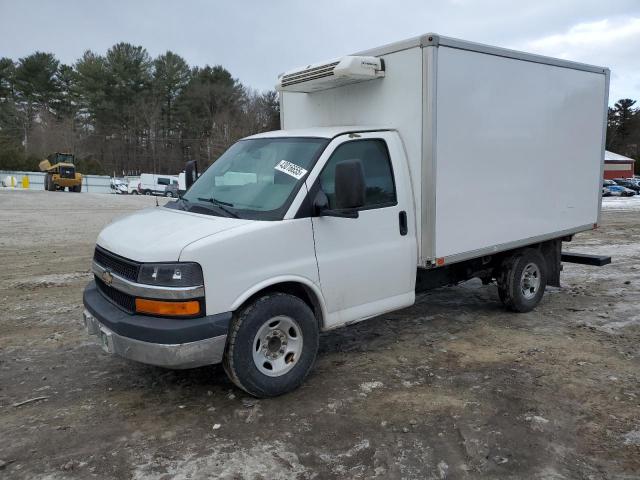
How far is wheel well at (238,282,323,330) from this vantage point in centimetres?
415

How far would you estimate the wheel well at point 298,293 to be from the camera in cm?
415

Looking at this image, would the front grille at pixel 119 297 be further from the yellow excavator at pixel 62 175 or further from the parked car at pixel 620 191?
the parked car at pixel 620 191

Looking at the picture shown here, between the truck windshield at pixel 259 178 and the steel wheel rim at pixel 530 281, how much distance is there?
349 cm

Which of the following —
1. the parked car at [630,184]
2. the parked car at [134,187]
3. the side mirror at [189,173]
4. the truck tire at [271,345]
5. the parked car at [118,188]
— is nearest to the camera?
the truck tire at [271,345]

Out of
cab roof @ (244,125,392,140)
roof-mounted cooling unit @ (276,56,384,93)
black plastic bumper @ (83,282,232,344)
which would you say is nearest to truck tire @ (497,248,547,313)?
cab roof @ (244,125,392,140)

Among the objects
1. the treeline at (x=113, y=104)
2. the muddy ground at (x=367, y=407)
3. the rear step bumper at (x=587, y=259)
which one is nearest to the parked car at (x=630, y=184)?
the treeline at (x=113, y=104)

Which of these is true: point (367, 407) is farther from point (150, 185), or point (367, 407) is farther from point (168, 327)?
Result: point (150, 185)

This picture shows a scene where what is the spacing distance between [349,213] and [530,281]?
3.58 m

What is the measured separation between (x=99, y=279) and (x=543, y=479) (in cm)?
362

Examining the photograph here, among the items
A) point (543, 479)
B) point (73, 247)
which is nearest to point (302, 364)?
point (543, 479)

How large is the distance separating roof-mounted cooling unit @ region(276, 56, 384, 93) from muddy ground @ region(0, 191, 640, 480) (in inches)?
105

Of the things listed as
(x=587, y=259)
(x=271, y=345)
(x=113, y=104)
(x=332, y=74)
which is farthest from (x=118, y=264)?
A: (x=113, y=104)

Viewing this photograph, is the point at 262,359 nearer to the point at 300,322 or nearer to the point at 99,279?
the point at 300,322

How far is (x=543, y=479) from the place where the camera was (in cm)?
324
